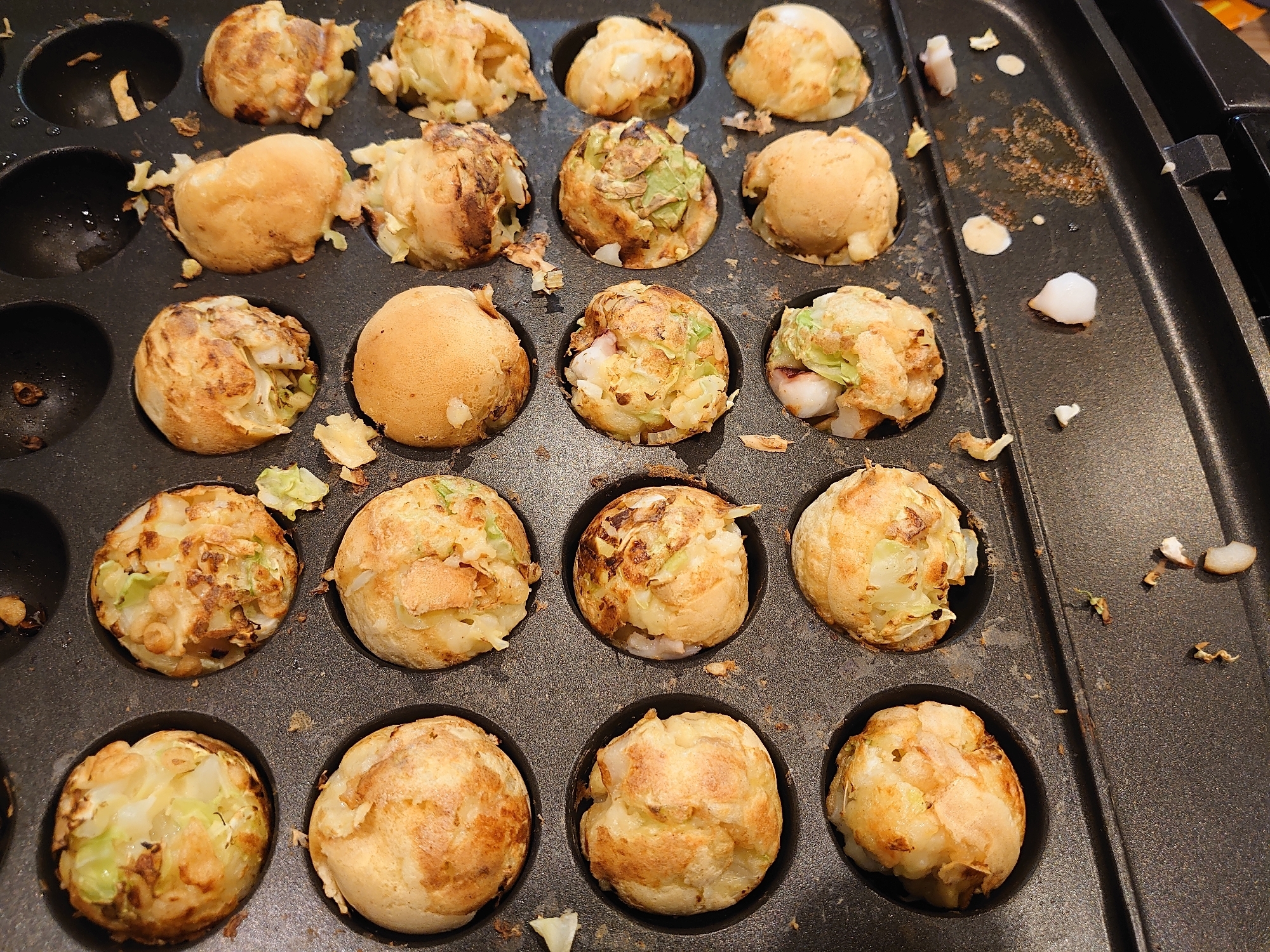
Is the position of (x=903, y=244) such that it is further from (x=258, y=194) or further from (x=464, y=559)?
(x=258, y=194)

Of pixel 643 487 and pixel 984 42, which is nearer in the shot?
pixel 643 487

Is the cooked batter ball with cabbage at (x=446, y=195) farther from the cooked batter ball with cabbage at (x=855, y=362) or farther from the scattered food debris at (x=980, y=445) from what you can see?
the scattered food debris at (x=980, y=445)

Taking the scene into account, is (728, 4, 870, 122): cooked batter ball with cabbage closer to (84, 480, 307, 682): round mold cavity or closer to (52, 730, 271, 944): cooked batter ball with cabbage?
(84, 480, 307, 682): round mold cavity

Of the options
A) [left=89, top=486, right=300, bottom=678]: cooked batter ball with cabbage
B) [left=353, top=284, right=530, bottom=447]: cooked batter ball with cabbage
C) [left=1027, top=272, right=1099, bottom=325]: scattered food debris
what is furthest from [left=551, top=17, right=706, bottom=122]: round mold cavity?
[left=89, top=486, right=300, bottom=678]: cooked batter ball with cabbage

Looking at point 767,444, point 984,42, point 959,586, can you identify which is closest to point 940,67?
point 984,42

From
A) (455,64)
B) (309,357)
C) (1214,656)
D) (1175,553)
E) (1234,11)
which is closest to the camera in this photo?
(1214,656)

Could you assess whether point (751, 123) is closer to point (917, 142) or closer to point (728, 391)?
point (917, 142)
